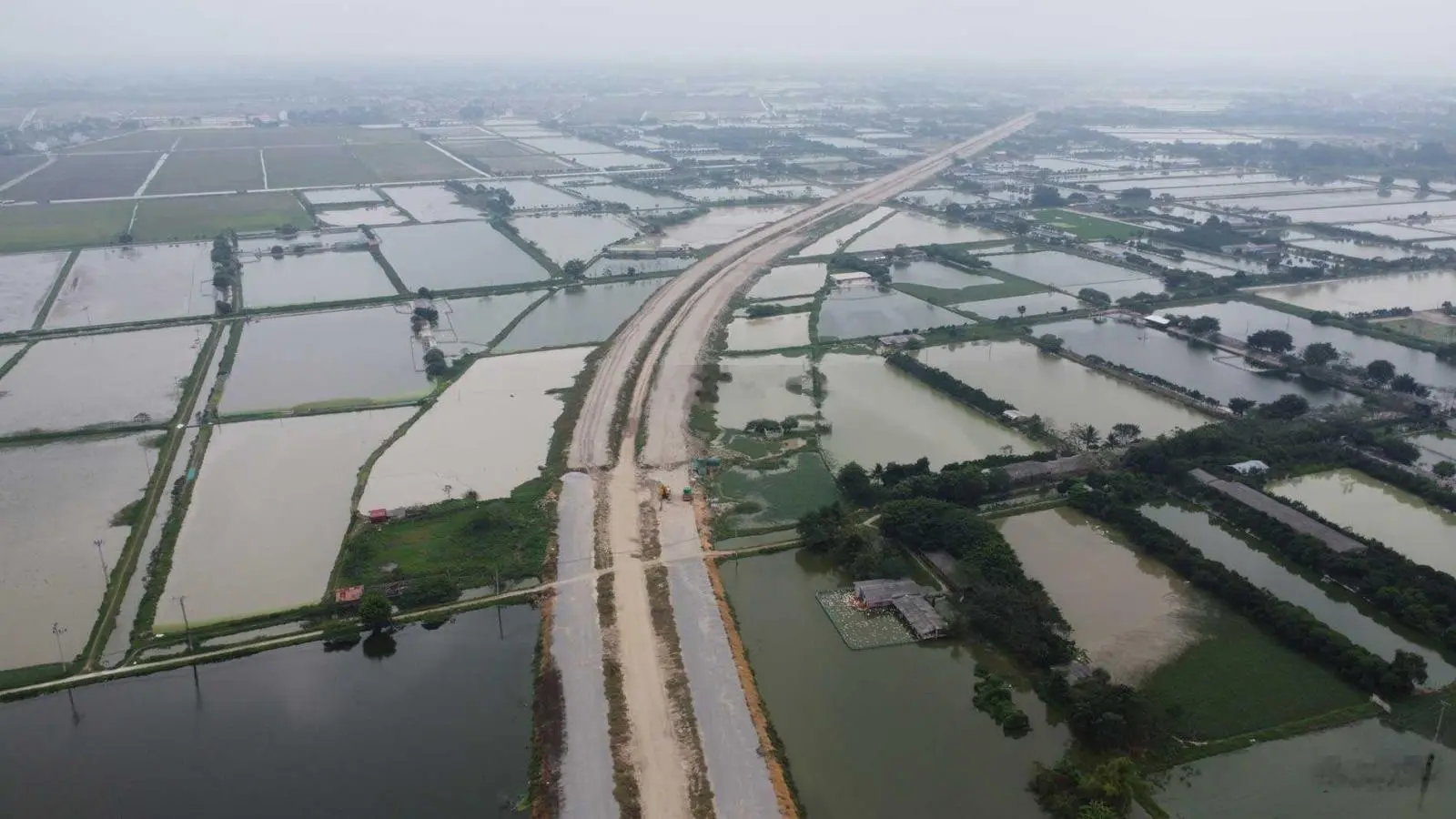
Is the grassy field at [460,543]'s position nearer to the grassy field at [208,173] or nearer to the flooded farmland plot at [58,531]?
the flooded farmland plot at [58,531]

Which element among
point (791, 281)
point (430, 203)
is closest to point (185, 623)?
point (791, 281)

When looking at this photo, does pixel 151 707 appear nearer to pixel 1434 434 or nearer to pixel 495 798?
pixel 495 798

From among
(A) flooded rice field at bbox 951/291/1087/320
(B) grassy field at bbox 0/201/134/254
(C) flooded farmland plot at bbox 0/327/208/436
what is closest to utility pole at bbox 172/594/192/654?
(C) flooded farmland plot at bbox 0/327/208/436

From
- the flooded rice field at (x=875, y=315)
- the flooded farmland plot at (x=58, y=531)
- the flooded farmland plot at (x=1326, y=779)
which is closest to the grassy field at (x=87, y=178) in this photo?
the flooded farmland plot at (x=58, y=531)

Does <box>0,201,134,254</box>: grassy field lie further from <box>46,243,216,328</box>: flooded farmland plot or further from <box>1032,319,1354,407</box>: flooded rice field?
<box>1032,319,1354,407</box>: flooded rice field

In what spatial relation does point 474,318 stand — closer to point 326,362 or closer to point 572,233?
point 326,362

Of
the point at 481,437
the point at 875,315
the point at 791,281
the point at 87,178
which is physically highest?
the point at 87,178
